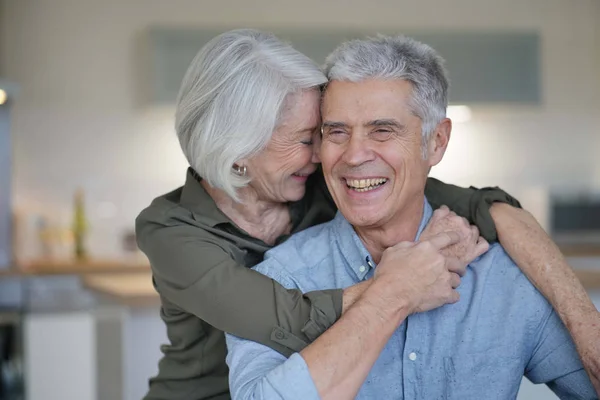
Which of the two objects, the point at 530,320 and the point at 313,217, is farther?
the point at 313,217

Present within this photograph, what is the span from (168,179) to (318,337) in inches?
188

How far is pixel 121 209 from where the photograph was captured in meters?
6.09

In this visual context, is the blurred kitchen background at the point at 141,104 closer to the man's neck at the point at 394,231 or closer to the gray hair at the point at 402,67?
the man's neck at the point at 394,231

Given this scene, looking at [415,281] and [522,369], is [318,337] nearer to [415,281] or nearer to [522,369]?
[415,281]

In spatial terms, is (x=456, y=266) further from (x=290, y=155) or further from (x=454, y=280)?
(x=290, y=155)

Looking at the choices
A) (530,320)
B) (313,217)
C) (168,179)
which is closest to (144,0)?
(168,179)

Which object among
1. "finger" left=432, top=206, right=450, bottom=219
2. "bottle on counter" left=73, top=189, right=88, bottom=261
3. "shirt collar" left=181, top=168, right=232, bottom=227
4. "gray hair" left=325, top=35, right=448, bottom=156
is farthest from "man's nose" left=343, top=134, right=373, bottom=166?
"bottle on counter" left=73, top=189, right=88, bottom=261

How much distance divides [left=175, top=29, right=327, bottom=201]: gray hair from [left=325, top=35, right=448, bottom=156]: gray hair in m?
0.09

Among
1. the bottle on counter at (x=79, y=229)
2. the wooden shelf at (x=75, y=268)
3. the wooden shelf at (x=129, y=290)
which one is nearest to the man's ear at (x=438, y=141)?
the wooden shelf at (x=129, y=290)

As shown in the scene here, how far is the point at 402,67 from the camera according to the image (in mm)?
1651

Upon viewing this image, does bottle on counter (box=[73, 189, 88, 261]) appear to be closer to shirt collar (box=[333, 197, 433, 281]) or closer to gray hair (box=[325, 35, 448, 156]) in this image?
shirt collar (box=[333, 197, 433, 281])

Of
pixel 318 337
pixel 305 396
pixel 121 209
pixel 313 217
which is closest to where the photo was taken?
pixel 305 396

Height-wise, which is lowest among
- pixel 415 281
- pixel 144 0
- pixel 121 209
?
pixel 121 209

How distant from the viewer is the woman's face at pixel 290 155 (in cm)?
180
